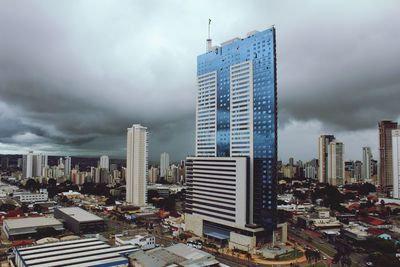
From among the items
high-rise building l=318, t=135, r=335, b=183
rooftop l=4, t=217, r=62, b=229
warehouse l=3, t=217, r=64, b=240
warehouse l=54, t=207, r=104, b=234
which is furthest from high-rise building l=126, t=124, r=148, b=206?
high-rise building l=318, t=135, r=335, b=183

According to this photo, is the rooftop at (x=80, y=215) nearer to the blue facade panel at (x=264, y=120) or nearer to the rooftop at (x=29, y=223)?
the rooftop at (x=29, y=223)

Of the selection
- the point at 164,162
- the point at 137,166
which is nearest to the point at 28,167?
the point at 164,162

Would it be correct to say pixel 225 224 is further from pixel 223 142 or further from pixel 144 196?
pixel 144 196

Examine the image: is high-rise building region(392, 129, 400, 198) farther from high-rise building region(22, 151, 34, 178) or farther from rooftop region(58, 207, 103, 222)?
high-rise building region(22, 151, 34, 178)

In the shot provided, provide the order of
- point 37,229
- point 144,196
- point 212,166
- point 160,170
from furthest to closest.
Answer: point 160,170 < point 144,196 < point 37,229 < point 212,166

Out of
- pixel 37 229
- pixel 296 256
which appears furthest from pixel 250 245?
pixel 37 229

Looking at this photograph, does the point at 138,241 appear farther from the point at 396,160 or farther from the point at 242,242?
the point at 396,160

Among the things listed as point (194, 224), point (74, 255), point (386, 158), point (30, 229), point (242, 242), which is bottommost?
point (30, 229)
